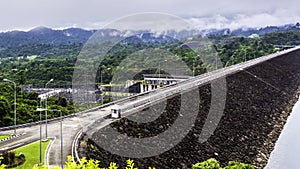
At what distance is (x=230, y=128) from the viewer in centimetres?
2605

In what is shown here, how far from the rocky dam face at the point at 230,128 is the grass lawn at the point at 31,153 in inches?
67.6

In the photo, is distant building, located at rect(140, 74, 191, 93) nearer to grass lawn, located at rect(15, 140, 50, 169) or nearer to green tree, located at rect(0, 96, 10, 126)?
green tree, located at rect(0, 96, 10, 126)

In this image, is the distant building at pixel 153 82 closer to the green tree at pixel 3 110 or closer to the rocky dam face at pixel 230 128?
the rocky dam face at pixel 230 128

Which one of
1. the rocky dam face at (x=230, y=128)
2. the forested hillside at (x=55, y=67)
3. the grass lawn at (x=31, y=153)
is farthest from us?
the forested hillside at (x=55, y=67)

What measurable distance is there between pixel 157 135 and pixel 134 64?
4917 centimetres

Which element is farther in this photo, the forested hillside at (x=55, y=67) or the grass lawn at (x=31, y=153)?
the forested hillside at (x=55, y=67)

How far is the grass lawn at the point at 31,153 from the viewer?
14050mm

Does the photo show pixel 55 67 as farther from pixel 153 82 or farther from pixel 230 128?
pixel 230 128

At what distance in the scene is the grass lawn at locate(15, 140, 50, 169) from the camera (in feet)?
46.1

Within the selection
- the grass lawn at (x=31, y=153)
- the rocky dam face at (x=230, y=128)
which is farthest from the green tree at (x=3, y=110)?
the rocky dam face at (x=230, y=128)

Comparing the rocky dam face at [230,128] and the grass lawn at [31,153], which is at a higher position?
the grass lawn at [31,153]

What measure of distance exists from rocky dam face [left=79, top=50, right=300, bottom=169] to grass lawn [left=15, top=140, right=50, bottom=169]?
5.63ft

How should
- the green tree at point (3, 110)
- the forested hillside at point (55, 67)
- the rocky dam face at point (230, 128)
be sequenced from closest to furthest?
1. the rocky dam face at point (230, 128)
2. the green tree at point (3, 110)
3. the forested hillside at point (55, 67)

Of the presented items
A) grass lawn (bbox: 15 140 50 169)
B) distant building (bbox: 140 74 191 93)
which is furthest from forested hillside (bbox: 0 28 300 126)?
distant building (bbox: 140 74 191 93)
